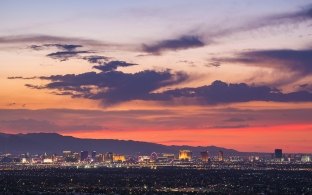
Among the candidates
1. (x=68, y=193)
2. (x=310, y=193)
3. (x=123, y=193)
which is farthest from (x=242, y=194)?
(x=68, y=193)

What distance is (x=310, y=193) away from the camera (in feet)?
414

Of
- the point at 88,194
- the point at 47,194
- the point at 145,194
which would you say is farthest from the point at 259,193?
the point at 47,194

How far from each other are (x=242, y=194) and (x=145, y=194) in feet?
62.4

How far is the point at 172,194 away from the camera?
124625 millimetres

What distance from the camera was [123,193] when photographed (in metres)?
130

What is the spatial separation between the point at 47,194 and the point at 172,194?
24.1 metres

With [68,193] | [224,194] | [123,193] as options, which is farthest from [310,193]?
[68,193]

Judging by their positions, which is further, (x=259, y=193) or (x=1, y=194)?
(x=259, y=193)

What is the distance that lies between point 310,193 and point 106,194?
39.1m

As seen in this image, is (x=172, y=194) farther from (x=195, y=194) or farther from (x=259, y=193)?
(x=259, y=193)

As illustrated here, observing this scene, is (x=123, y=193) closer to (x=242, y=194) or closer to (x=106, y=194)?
(x=106, y=194)

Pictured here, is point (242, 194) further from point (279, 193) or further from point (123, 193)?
point (123, 193)

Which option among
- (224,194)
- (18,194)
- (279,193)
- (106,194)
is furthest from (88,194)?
(279,193)

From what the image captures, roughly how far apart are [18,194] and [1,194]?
3.72 metres
